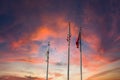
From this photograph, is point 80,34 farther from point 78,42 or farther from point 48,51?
point 48,51

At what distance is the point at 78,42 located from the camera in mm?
99062

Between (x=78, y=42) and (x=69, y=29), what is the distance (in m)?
4.63

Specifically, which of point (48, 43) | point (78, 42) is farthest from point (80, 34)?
point (48, 43)

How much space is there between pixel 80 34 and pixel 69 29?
15.3 feet

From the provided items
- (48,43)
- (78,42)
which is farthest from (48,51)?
(78,42)

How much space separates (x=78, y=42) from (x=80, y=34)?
7.70 feet

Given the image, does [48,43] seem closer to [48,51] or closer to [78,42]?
[48,51]

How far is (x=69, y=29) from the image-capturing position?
317 ft

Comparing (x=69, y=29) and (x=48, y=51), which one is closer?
(x=69, y=29)

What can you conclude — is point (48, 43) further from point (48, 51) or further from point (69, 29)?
point (69, 29)

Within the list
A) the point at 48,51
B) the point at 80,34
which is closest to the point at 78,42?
the point at 80,34

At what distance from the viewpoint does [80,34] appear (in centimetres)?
10012

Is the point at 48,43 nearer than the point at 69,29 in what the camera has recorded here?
No

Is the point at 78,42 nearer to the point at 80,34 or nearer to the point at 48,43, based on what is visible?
the point at 80,34
